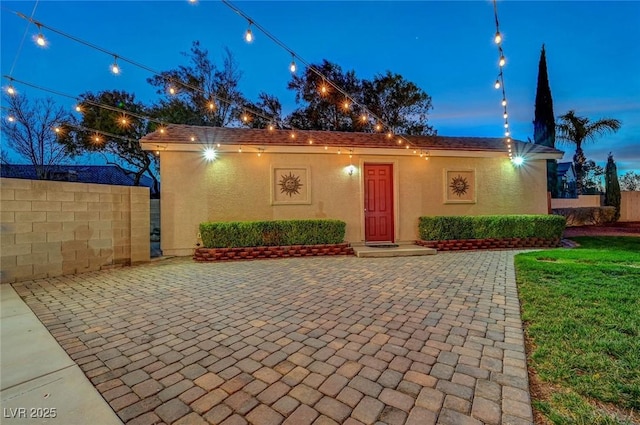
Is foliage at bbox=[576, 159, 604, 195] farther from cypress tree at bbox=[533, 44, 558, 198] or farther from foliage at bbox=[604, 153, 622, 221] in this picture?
cypress tree at bbox=[533, 44, 558, 198]

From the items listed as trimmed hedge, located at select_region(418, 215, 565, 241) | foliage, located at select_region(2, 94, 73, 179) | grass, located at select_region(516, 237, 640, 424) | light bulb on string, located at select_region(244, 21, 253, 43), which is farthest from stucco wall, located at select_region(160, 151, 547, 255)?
foliage, located at select_region(2, 94, 73, 179)

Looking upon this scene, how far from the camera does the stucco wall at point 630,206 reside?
1561cm

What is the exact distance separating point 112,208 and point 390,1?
7.90 metres

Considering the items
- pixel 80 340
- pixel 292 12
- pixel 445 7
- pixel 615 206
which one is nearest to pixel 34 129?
pixel 292 12

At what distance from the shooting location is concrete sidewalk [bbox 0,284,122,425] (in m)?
1.73

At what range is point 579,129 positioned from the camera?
1698 centimetres

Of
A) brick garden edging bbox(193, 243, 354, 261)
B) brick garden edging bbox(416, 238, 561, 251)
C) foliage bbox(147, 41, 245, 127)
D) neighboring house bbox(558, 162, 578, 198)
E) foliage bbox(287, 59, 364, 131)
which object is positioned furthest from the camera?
neighboring house bbox(558, 162, 578, 198)

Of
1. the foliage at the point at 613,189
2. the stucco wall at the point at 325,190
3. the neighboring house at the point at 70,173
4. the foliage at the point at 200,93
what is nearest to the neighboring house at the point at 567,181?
the foliage at the point at 613,189

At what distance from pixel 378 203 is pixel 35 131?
1445 cm

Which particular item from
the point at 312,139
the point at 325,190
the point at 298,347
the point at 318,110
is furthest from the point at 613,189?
the point at 298,347

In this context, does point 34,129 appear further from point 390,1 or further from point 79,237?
point 390,1

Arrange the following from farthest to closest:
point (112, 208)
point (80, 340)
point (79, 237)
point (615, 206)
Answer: point (615, 206), point (112, 208), point (79, 237), point (80, 340)

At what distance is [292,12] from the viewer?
783 cm

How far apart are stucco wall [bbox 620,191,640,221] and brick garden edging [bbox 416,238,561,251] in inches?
465
